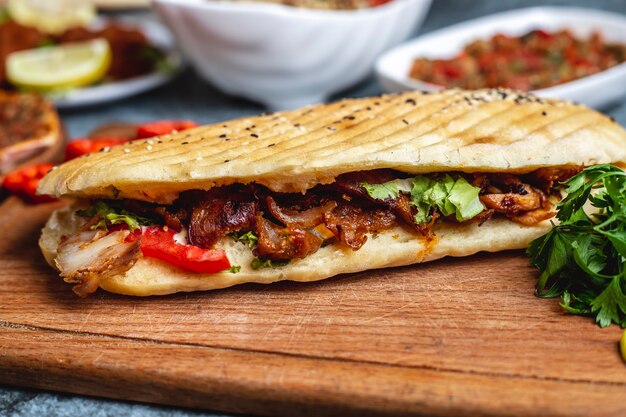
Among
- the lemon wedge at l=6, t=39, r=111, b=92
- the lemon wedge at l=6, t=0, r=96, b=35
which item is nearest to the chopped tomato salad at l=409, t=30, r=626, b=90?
the lemon wedge at l=6, t=39, r=111, b=92

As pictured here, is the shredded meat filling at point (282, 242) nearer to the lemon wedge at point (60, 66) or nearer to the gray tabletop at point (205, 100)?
the gray tabletop at point (205, 100)

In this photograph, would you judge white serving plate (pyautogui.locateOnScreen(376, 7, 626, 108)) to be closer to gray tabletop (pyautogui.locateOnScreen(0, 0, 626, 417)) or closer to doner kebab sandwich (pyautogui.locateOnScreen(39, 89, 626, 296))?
gray tabletop (pyautogui.locateOnScreen(0, 0, 626, 417))

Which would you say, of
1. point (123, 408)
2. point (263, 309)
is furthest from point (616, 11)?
point (123, 408)

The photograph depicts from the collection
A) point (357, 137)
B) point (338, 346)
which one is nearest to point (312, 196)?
point (357, 137)

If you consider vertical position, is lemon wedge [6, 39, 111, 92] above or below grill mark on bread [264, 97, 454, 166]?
below

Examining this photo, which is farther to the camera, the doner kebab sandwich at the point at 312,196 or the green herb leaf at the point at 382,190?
the green herb leaf at the point at 382,190

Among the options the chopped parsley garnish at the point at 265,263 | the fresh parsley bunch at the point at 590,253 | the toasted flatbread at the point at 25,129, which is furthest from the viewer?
the toasted flatbread at the point at 25,129

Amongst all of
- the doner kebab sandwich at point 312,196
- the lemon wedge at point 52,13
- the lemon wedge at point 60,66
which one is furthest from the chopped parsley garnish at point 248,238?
the lemon wedge at point 52,13
